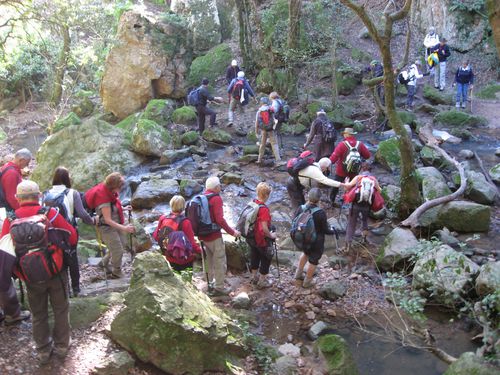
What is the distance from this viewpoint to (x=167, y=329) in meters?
4.84

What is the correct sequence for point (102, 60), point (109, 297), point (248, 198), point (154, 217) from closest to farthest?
point (109, 297), point (154, 217), point (248, 198), point (102, 60)

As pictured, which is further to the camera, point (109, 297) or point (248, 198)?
point (248, 198)

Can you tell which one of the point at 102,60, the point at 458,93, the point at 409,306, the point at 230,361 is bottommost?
the point at 230,361

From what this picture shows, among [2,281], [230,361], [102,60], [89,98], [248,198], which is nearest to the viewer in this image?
[2,281]

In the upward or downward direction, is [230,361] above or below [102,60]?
below

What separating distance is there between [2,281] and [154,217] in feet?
19.6

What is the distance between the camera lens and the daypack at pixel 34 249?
4230mm

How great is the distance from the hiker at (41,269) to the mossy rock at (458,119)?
561 inches

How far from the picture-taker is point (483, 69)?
19203 mm

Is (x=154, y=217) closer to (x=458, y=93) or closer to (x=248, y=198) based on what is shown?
(x=248, y=198)

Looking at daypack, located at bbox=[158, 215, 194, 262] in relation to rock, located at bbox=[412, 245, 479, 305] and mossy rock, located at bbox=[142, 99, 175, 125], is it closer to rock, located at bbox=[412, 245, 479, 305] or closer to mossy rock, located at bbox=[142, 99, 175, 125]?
rock, located at bbox=[412, 245, 479, 305]

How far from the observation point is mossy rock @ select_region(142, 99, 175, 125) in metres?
18.0

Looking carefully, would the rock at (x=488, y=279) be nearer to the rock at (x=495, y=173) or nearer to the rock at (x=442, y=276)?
the rock at (x=442, y=276)

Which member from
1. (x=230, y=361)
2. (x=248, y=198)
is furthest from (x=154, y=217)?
(x=230, y=361)
